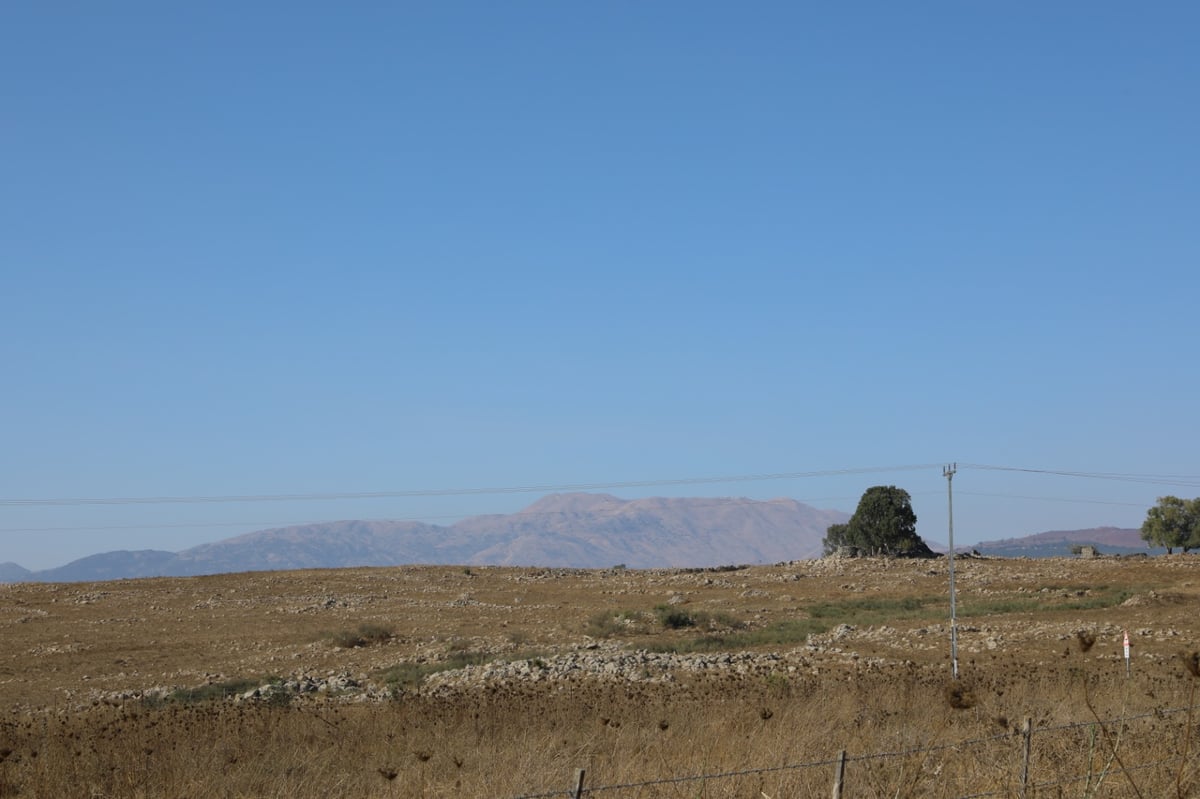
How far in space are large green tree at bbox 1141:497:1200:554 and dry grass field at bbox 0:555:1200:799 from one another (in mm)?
43413

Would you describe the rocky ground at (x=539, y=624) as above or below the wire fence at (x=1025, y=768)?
below

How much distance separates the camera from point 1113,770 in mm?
11648

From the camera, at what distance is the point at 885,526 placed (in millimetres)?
90438

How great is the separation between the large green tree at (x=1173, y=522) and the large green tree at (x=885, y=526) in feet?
116

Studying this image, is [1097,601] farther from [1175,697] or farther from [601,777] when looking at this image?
[601,777]

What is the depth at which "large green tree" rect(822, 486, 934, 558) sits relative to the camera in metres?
90.2

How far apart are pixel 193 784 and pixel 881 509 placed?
3354 inches

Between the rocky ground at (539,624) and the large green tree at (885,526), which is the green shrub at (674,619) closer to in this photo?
the rocky ground at (539,624)

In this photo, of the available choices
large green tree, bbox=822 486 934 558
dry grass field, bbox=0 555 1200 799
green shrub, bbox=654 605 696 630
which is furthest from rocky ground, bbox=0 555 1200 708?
large green tree, bbox=822 486 934 558

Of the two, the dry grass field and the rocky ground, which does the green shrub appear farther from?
the rocky ground

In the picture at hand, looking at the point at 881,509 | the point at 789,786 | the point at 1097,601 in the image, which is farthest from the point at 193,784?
the point at 881,509

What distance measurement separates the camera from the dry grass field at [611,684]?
12281 mm

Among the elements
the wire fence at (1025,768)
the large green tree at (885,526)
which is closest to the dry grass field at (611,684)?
the wire fence at (1025,768)

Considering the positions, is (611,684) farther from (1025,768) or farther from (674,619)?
(674,619)
